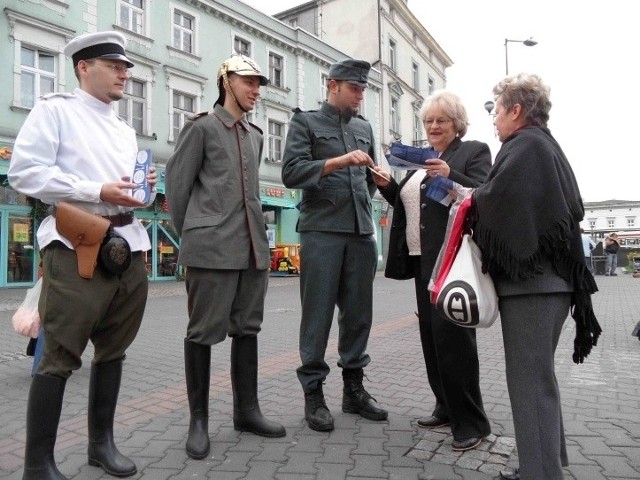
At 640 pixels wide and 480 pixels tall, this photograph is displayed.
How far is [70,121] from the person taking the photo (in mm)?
2568

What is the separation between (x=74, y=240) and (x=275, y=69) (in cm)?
2279

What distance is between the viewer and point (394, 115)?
33375mm

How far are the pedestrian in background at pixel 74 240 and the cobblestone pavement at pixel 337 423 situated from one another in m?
0.34

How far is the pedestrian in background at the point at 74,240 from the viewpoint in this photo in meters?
2.43

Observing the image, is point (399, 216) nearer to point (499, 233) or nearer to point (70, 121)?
point (499, 233)

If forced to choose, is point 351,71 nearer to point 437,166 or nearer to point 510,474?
point 437,166

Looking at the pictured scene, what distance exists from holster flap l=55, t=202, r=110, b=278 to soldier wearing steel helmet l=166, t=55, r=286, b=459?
0.59 m

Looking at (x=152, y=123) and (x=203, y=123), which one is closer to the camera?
(x=203, y=123)

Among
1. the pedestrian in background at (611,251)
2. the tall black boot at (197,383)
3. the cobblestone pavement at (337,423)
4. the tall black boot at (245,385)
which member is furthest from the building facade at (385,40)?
the tall black boot at (197,383)

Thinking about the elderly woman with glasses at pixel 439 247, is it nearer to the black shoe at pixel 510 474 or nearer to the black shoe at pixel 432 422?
the black shoe at pixel 432 422

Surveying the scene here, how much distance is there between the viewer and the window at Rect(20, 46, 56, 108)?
14.8 meters

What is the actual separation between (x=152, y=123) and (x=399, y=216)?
1651 centimetres

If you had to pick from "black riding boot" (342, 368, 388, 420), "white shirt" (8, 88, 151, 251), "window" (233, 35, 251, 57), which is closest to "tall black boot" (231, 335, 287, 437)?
"black riding boot" (342, 368, 388, 420)

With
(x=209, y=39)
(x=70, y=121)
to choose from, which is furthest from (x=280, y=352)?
(x=209, y=39)
